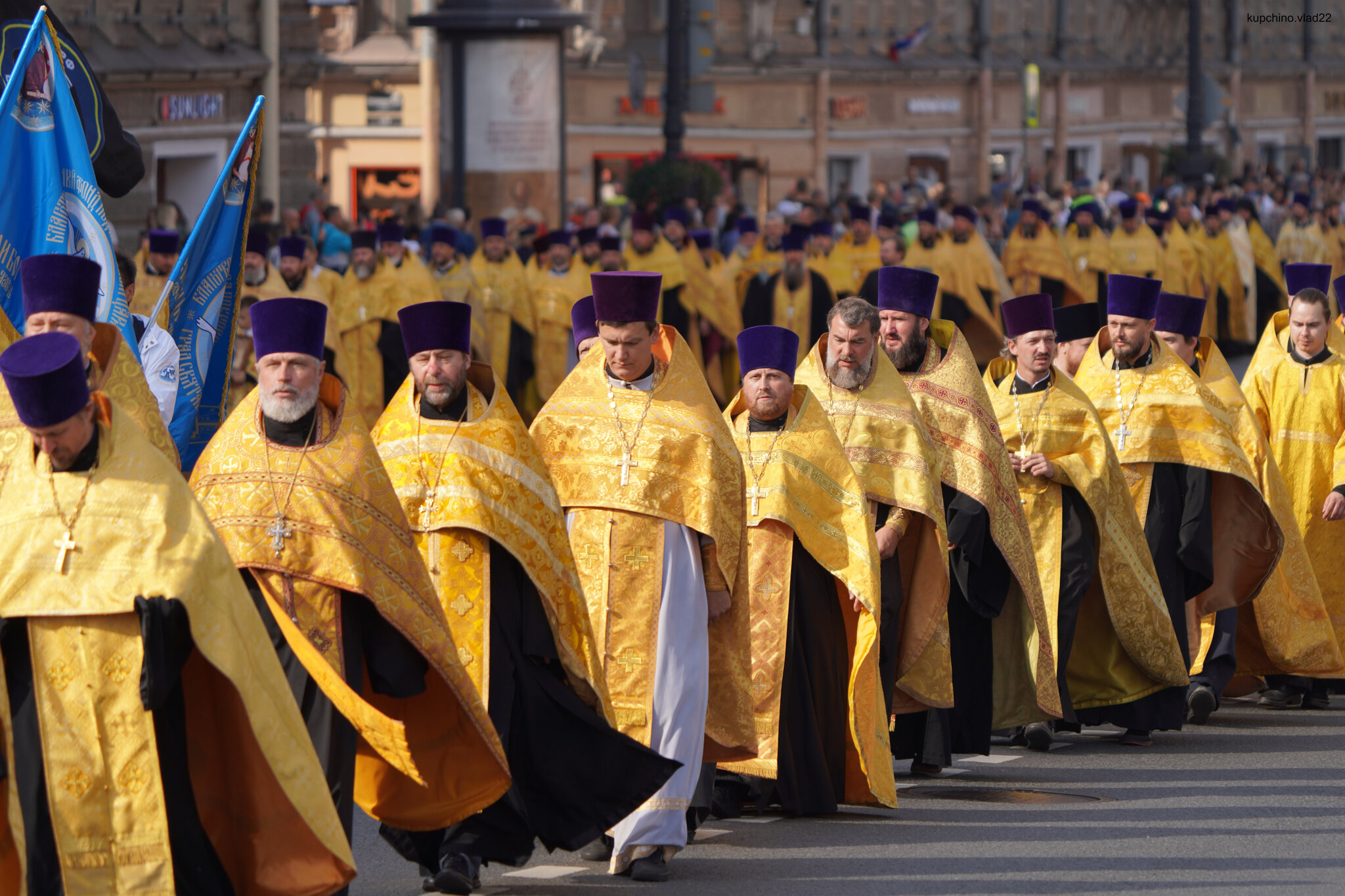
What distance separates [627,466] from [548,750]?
1.01 m

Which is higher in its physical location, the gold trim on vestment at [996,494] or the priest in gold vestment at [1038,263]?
the priest in gold vestment at [1038,263]

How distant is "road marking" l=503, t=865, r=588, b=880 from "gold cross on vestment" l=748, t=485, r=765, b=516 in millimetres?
1459

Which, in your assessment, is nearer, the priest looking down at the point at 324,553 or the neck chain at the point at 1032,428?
the priest looking down at the point at 324,553

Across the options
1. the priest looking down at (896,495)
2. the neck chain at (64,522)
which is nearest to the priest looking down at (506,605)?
the neck chain at (64,522)

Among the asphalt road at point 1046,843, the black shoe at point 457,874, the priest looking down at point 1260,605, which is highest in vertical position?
the priest looking down at point 1260,605

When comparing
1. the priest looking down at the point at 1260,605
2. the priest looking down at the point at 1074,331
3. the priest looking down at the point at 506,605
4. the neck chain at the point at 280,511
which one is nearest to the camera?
the neck chain at the point at 280,511

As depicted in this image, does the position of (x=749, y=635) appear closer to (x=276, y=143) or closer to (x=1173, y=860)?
(x=1173, y=860)

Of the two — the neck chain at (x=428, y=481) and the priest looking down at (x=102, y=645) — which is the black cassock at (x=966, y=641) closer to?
the neck chain at (x=428, y=481)

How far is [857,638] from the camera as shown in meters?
8.52

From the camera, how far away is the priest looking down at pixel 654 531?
7.68m

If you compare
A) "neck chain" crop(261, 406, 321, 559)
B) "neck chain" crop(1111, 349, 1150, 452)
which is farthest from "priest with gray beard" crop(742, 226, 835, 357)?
"neck chain" crop(261, 406, 321, 559)

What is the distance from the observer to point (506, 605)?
7.28m

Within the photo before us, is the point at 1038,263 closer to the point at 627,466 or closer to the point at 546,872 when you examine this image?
the point at 627,466

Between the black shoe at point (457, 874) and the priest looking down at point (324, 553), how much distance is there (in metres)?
0.39
